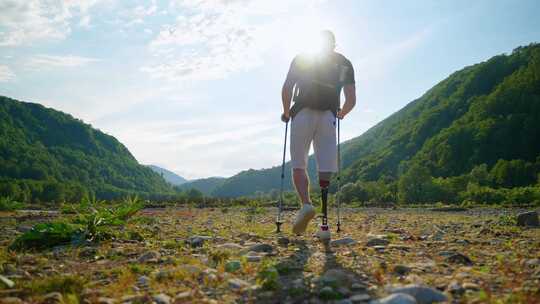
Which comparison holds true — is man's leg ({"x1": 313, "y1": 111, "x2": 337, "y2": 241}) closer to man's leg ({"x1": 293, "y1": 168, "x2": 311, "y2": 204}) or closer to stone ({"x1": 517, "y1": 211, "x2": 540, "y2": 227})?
man's leg ({"x1": 293, "y1": 168, "x2": 311, "y2": 204})

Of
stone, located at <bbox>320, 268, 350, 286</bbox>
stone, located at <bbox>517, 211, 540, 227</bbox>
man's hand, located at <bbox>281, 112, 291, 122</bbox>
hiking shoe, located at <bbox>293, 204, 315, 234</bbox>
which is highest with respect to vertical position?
man's hand, located at <bbox>281, 112, 291, 122</bbox>

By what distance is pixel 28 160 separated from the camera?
19112 centimetres

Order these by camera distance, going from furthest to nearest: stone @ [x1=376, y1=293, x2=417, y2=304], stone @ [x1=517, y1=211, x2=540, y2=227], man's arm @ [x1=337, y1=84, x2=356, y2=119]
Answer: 1. stone @ [x1=517, y1=211, x2=540, y2=227]
2. man's arm @ [x1=337, y1=84, x2=356, y2=119]
3. stone @ [x1=376, y1=293, x2=417, y2=304]

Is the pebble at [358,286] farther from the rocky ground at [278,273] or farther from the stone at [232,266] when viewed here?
the stone at [232,266]

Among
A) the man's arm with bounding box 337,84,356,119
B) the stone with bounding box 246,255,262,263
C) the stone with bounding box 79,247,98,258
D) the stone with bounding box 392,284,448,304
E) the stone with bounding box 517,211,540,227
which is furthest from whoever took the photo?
the stone with bounding box 517,211,540,227

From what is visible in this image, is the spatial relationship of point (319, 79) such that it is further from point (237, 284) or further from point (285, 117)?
point (237, 284)

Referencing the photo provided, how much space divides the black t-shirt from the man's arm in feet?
0.35

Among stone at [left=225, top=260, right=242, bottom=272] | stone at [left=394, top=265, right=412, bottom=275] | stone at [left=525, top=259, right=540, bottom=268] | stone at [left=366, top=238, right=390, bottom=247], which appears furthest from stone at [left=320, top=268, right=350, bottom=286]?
stone at [left=366, top=238, right=390, bottom=247]

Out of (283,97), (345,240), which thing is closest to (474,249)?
(345,240)

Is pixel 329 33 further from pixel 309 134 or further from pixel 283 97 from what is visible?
pixel 309 134

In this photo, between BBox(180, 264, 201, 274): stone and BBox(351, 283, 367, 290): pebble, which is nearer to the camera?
BBox(351, 283, 367, 290): pebble

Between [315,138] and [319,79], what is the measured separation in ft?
Answer: 3.30

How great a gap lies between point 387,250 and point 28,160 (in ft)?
718

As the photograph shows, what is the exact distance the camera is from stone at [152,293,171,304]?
10.3 feet
